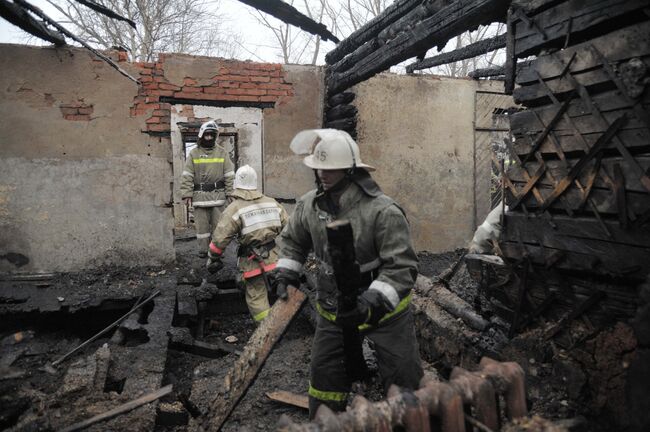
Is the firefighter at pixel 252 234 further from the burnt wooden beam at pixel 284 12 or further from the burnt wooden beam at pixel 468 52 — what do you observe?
the burnt wooden beam at pixel 468 52

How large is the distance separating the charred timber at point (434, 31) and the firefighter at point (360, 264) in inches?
78.1

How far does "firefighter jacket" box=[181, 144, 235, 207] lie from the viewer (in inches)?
245

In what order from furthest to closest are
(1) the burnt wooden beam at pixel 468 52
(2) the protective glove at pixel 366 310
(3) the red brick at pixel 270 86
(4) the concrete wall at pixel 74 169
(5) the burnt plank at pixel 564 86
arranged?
(3) the red brick at pixel 270 86
(4) the concrete wall at pixel 74 169
(1) the burnt wooden beam at pixel 468 52
(5) the burnt plank at pixel 564 86
(2) the protective glove at pixel 366 310

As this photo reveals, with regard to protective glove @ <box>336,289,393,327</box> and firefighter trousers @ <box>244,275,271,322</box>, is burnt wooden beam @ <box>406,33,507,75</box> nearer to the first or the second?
firefighter trousers @ <box>244,275,271,322</box>

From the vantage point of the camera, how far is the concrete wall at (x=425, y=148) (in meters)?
7.44

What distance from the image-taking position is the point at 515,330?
341 cm

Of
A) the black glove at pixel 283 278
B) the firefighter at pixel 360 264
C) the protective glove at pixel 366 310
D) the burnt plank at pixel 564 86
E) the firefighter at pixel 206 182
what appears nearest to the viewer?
the protective glove at pixel 366 310

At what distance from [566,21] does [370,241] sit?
6.97 feet

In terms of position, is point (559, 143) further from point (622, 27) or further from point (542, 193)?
point (622, 27)

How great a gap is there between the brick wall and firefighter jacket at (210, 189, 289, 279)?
250 centimetres

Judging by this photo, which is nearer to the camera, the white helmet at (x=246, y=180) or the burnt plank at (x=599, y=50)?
the burnt plank at (x=599, y=50)

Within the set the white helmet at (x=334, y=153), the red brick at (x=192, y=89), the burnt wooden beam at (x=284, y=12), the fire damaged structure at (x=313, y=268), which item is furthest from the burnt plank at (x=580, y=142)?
the red brick at (x=192, y=89)

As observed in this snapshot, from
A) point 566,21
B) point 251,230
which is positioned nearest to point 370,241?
point 566,21

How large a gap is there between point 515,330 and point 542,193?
3.94ft
